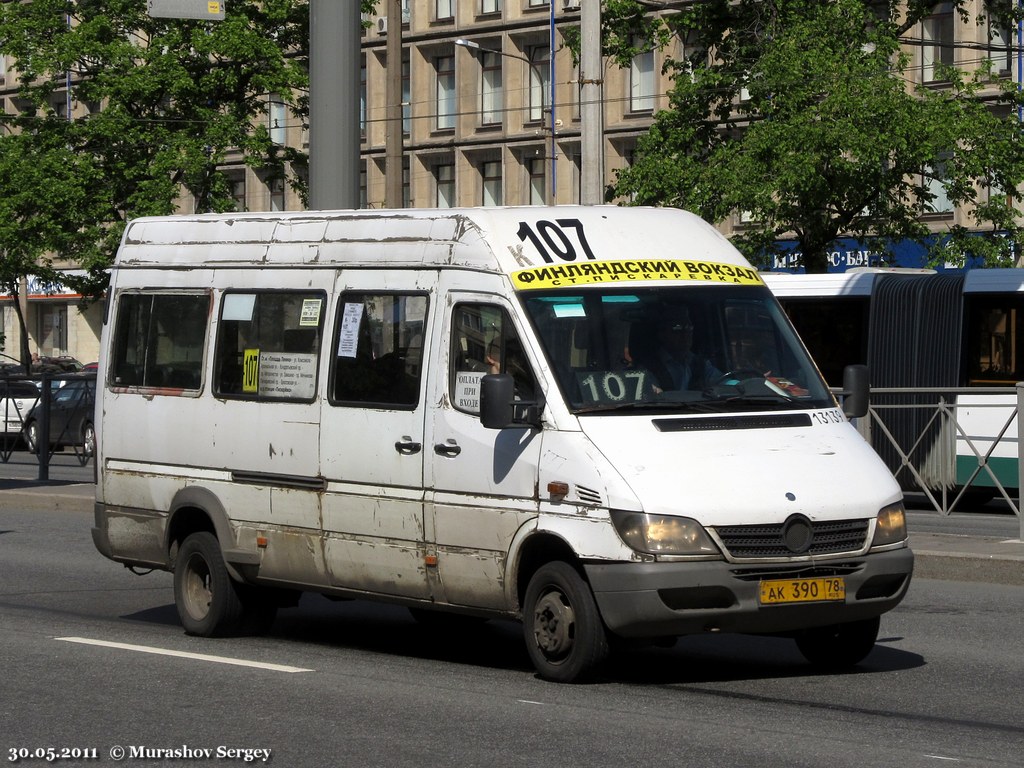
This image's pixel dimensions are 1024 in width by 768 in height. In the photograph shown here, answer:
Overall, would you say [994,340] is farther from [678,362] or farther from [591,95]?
[678,362]

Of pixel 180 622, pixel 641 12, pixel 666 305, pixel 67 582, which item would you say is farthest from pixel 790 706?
pixel 641 12

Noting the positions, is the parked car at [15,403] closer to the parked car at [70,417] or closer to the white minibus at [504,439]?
the parked car at [70,417]

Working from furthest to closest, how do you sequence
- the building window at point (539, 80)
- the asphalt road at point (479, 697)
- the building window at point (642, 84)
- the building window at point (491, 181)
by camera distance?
the building window at point (491, 181) → the building window at point (539, 80) → the building window at point (642, 84) → the asphalt road at point (479, 697)

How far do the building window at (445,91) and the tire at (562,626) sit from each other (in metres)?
54.6

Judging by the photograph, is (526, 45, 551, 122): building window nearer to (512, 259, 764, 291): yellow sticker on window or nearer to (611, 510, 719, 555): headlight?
(512, 259, 764, 291): yellow sticker on window

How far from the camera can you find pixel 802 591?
8.68m

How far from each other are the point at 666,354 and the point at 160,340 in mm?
3745

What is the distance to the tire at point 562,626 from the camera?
8719mm

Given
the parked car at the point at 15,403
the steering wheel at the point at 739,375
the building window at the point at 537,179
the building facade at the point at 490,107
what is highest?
the building facade at the point at 490,107

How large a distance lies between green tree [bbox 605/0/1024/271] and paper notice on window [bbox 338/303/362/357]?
22.2 metres

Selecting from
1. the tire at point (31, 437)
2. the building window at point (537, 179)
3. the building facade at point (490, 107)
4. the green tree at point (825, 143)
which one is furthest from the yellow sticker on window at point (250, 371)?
the building window at point (537, 179)

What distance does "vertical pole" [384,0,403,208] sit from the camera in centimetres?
3231

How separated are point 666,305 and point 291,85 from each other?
34.7m

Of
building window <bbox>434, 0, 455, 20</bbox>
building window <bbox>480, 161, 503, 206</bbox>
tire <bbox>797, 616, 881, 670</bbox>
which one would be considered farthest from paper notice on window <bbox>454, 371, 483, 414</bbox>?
building window <bbox>434, 0, 455, 20</bbox>
